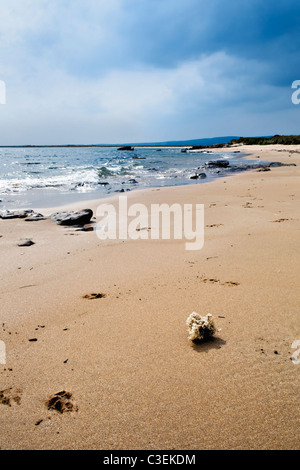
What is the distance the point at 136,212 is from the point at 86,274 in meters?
4.45

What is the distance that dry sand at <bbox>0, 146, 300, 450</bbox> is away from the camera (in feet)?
5.47

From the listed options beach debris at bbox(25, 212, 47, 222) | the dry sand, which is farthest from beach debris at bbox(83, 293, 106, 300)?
beach debris at bbox(25, 212, 47, 222)

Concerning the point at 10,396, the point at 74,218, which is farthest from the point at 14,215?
the point at 10,396

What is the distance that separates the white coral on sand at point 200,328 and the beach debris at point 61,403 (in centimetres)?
103

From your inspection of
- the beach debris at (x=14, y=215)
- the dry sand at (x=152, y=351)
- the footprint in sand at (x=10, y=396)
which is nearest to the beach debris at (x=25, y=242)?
the dry sand at (x=152, y=351)

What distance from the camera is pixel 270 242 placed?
4.65m

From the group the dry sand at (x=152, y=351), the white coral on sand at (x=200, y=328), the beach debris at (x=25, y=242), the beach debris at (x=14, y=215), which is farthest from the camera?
the beach debris at (x=14, y=215)

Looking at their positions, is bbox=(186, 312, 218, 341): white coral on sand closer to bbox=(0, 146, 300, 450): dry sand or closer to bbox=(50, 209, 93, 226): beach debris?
bbox=(0, 146, 300, 450): dry sand

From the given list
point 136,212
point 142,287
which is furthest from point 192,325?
point 136,212

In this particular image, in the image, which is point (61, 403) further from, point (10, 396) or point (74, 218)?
point (74, 218)

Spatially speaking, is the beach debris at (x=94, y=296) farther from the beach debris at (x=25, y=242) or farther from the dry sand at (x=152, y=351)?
the beach debris at (x=25, y=242)

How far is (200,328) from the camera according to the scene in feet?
7.59

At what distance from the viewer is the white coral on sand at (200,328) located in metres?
2.31

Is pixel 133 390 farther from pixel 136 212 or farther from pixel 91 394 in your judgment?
pixel 136 212
